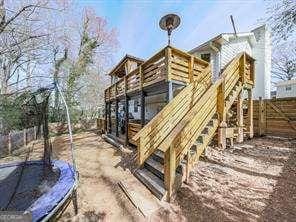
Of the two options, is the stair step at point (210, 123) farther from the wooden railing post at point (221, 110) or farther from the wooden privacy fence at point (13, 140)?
the wooden privacy fence at point (13, 140)

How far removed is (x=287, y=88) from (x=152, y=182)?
27777mm

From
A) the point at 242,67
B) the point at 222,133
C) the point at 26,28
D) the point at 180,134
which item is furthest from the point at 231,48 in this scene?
the point at 180,134

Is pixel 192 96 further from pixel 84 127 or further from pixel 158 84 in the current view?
pixel 84 127

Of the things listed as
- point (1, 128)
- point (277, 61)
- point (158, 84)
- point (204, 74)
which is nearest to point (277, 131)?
point (204, 74)

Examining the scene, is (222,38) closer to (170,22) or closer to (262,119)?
(262,119)

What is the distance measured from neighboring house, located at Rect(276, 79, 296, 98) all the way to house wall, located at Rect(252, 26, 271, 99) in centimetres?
947

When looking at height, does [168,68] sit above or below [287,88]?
below

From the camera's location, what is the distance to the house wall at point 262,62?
19016 millimetres

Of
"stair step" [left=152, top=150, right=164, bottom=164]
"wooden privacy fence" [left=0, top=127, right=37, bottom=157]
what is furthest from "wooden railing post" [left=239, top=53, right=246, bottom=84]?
"wooden privacy fence" [left=0, top=127, right=37, bottom=157]

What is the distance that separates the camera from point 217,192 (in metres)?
5.31

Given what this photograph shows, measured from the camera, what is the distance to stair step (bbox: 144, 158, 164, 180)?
6160mm

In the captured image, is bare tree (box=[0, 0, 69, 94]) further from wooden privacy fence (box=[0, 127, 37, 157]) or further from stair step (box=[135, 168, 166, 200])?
stair step (box=[135, 168, 166, 200])

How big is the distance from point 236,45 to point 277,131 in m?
8.35

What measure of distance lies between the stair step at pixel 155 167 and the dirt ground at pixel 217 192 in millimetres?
523
